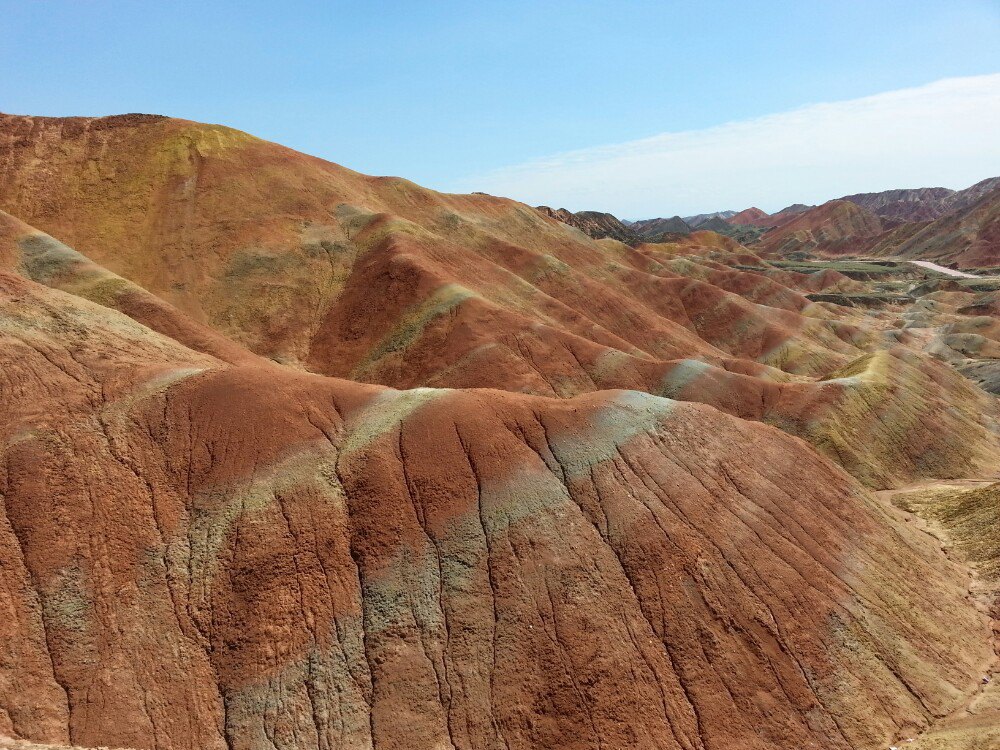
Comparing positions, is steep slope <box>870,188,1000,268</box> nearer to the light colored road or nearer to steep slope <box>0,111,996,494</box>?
the light colored road

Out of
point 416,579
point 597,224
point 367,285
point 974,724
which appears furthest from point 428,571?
point 597,224

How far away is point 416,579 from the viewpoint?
2052 cm

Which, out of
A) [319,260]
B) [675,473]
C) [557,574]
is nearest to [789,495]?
[675,473]

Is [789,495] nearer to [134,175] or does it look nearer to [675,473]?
[675,473]

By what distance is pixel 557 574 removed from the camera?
67.7 feet

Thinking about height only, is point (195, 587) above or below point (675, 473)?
below

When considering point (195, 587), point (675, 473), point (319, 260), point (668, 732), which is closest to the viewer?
point (668, 732)

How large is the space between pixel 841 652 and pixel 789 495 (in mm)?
6730

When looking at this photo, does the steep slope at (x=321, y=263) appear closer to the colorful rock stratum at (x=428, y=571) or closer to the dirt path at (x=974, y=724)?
the colorful rock stratum at (x=428, y=571)

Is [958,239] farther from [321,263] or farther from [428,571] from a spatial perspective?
[428,571]

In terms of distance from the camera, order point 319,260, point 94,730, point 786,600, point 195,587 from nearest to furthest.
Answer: point 94,730 → point 195,587 → point 786,600 → point 319,260

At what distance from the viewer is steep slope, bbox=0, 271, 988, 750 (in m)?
18.0

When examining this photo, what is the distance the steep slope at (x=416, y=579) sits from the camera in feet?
59.0

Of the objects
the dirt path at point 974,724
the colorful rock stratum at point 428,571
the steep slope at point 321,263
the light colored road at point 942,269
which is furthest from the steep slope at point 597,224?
the dirt path at point 974,724
